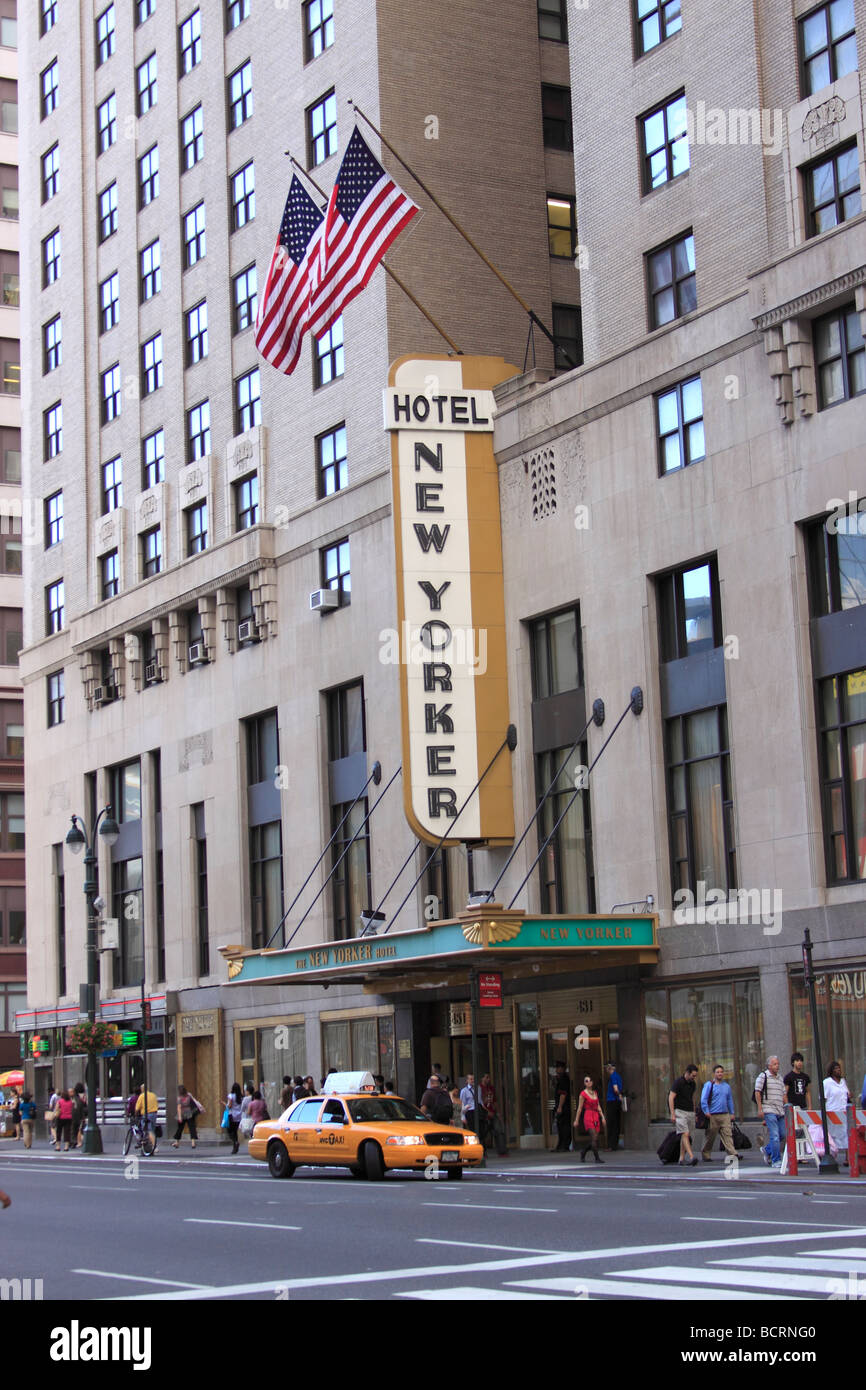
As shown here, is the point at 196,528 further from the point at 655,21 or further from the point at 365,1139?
the point at 365,1139

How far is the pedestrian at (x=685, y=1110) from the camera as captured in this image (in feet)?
98.0

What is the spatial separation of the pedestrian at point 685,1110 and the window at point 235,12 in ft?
124

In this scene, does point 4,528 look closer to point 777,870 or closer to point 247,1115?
point 247,1115

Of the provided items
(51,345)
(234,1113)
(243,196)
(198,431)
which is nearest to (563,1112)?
(234,1113)

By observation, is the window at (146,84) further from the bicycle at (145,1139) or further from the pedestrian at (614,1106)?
the pedestrian at (614,1106)

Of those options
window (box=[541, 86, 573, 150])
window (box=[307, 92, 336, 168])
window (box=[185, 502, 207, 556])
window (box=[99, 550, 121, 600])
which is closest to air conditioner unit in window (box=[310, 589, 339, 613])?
window (box=[185, 502, 207, 556])

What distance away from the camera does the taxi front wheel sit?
3130 cm

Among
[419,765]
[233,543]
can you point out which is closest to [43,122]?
[233,543]

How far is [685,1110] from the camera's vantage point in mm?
30562

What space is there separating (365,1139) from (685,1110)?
5503mm

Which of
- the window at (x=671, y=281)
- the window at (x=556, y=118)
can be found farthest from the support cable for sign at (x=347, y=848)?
the window at (x=556, y=118)

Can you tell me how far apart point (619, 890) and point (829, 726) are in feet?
21.7

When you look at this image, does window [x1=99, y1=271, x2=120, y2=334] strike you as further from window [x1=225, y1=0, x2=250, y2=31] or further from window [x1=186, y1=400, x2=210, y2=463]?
window [x1=225, y1=0, x2=250, y2=31]

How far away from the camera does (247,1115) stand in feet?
145
